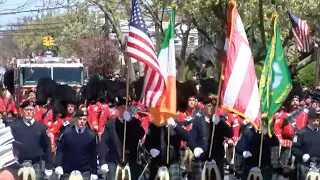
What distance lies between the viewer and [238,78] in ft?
37.1

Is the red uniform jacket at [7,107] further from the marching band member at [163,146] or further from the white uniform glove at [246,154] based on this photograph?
the white uniform glove at [246,154]

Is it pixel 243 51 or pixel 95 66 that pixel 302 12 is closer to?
pixel 243 51

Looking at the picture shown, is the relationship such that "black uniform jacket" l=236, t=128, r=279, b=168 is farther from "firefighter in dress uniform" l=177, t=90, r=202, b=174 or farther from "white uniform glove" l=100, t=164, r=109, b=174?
"white uniform glove" l=100, t=164, r=109, b=174

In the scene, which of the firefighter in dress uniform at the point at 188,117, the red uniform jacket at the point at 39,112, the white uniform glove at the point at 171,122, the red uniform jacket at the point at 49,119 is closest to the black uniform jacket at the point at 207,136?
the firefighter in dress uniform at the point at 188,117

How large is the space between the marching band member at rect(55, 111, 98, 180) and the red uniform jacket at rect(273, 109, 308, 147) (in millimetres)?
3137

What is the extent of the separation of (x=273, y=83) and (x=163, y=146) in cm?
187

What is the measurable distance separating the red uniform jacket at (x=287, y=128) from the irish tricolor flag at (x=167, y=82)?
1996 mm

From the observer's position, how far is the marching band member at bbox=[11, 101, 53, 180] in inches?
464

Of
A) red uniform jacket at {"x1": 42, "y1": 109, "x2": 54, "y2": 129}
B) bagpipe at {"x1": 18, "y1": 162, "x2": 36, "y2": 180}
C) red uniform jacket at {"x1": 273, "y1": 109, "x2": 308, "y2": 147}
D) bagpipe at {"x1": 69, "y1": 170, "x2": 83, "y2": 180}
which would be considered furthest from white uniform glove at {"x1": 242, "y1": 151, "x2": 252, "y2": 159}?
red uniform jacket at {"x1": 42, "y1": 109, "x2": 54, "y2": 129}

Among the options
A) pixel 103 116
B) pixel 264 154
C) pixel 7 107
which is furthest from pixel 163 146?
pixel 7 107

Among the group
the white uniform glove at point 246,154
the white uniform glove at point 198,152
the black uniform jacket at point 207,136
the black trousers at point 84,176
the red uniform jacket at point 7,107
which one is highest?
the red uniform jacket at point 7,107

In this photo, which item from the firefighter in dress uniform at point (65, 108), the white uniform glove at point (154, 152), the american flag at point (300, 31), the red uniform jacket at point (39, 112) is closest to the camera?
the white uniform glove at point (154, 152)

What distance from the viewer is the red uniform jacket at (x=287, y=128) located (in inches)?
501

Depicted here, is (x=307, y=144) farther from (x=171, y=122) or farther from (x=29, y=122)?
(x=29, y=122)
